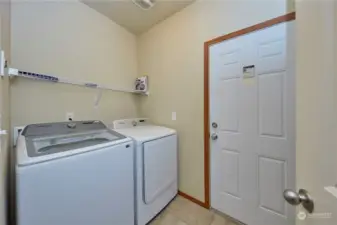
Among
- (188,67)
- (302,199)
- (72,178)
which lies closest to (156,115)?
(188,67)

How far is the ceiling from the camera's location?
2.11 meters

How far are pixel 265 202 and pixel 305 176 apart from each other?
1285mm

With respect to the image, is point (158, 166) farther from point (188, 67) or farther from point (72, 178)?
point (188, 67)

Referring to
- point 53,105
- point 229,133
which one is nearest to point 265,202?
point 229,133

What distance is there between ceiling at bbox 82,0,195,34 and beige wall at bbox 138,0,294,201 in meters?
0.10

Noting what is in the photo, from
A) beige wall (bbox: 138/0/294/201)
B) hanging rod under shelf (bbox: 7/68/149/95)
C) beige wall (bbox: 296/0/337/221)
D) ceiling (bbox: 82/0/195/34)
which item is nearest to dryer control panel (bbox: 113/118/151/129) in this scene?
beige wall (bbox: 138/0/294/201)

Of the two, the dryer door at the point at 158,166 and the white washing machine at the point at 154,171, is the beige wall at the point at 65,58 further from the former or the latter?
the dryer door at the point at 158,166

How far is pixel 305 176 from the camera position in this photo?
570 millimetres

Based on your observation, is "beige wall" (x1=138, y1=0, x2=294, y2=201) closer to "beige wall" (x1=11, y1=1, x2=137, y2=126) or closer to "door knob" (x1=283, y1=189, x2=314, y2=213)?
"beige wall" (x1=11, y1=1, x2=137, y2=126)

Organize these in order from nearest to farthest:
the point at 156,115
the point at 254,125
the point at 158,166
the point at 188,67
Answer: the point at 254,125 → the point at 158,166 → the point at 188,67 → the point at 156,115

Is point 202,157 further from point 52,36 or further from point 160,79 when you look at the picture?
point 52,36

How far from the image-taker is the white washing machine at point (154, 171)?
5.39 feet

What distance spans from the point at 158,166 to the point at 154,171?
0.08 m

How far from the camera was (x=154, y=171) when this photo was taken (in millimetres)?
1807
